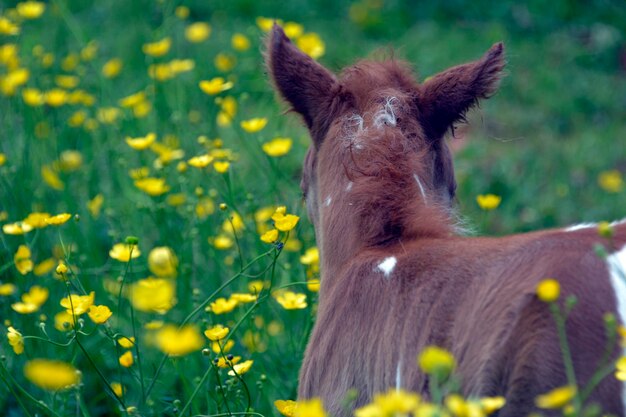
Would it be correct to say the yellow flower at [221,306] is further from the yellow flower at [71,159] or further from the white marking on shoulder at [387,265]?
the yellow flower at [71,159]

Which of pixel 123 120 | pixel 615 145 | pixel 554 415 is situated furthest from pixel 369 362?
pixel 615 145

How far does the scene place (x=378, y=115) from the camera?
7.96ft

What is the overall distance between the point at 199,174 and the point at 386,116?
170 cm

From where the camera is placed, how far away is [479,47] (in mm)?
6531

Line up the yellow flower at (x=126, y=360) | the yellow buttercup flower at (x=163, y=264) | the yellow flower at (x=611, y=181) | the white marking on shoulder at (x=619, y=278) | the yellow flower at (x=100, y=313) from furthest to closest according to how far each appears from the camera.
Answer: the yellow flower at (x=611, y=181) < the yellow buttercup flower at (x=163, y=264) < the yellow flower at (x=126, y=360) < the yellow flower at (x=100, y=313) < the white marking on shoulder at (x=619, y=278)

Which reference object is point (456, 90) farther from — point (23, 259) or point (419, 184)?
point (23, 259)

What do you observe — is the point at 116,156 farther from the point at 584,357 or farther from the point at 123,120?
the point at 584,357

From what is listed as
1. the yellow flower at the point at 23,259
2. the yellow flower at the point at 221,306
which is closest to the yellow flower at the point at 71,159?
the yellow flower at the point at 23,259

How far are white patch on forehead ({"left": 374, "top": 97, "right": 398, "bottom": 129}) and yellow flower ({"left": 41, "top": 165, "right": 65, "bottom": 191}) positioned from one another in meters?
1.86

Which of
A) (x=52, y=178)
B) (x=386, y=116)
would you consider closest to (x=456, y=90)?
(x=386, y=116)

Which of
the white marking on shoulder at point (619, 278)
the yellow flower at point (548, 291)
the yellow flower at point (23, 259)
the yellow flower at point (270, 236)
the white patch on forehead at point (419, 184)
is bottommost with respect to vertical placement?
the yellow flower at point (23, 259)

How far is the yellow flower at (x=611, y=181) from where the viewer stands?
16.2 ft

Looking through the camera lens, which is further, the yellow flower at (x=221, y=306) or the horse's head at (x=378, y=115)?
the yellow flower at (x=221, y=306)

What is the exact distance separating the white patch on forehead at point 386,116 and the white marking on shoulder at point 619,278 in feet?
2.72
